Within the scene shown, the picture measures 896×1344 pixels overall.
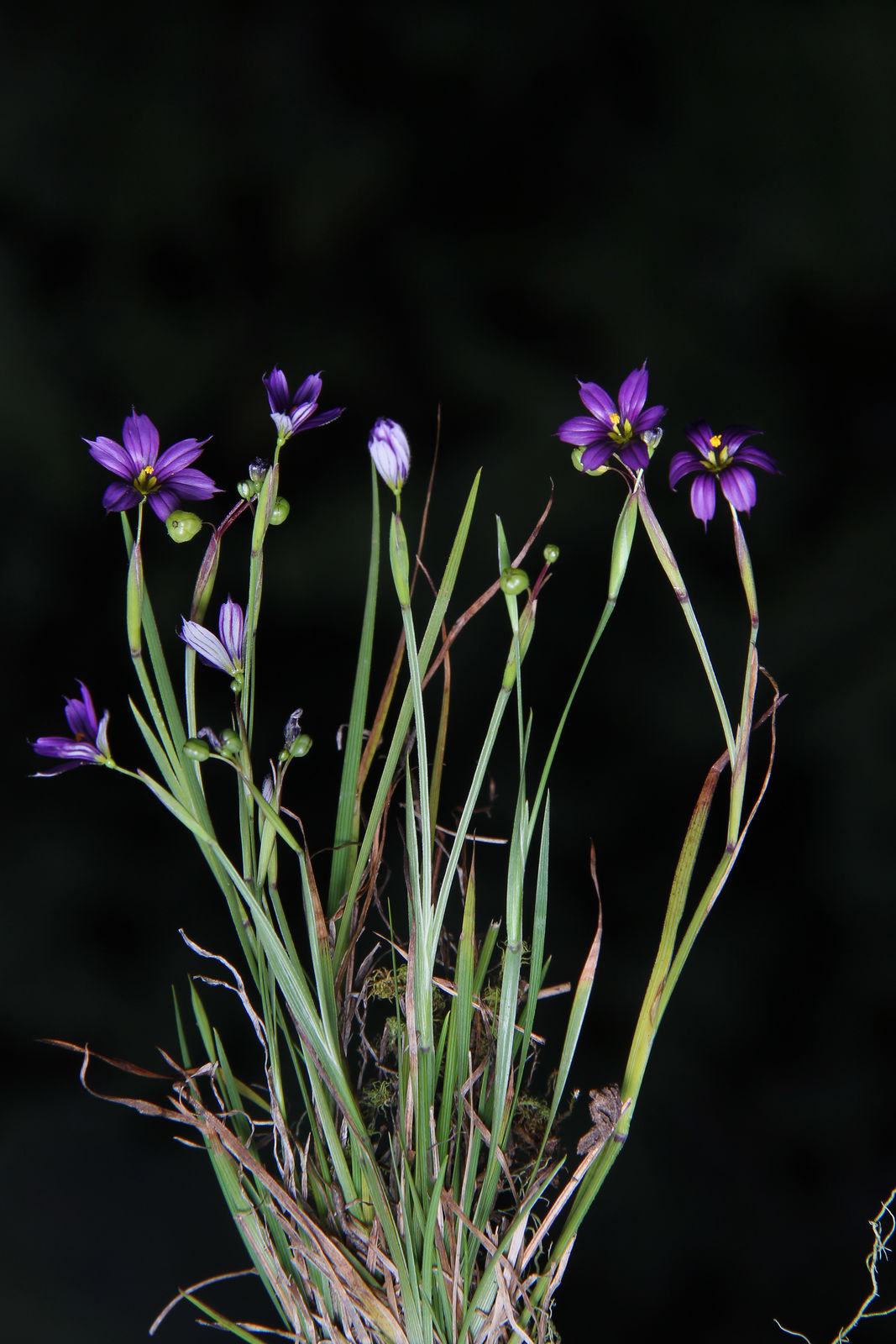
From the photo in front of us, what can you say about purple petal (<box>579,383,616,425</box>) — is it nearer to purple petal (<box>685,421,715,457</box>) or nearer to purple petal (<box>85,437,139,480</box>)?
purple petal (<box>685,421,715,457</box>)

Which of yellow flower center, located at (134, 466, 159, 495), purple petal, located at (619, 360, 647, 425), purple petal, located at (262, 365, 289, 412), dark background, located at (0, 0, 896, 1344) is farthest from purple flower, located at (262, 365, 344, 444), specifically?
dark background, located at (0, 0, 896, 1344)

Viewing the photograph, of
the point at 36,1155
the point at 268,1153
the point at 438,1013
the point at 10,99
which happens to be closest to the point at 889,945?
the point at 438,1013

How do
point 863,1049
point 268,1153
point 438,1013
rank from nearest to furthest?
point 438,1013, point 268,1153, point 863,1049

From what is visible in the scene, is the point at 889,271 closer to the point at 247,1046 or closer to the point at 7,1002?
the point at 247,1046

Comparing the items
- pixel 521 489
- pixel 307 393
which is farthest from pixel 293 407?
pixel 521 489

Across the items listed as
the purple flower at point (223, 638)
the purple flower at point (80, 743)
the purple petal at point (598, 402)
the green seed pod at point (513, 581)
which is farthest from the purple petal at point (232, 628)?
the purple petal at point (598, 402)

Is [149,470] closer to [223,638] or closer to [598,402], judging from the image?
[223,638]
